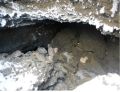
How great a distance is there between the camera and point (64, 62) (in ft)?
7.93

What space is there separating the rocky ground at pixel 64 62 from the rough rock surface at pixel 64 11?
30cm

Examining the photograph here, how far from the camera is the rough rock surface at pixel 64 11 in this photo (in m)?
1.91

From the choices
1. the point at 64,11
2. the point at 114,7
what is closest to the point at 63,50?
the point at 64,11

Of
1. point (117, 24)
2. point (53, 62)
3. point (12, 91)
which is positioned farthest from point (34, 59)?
point (117, 24)

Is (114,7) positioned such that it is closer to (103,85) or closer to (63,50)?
(103,85)

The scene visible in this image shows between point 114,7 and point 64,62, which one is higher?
point 114,7

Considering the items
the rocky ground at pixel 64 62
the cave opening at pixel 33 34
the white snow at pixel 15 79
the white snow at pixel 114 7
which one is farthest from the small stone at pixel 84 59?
the white snow at pixel 114 7

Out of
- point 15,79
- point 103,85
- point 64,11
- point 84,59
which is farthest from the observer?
point 84,59

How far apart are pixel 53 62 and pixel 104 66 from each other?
1.45 feet

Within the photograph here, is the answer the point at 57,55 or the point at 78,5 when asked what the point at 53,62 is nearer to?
the point at 57,55

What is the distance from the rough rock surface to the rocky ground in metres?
0.30

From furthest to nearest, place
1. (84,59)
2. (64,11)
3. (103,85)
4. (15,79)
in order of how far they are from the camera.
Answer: (84,59) < (15,79) < (64,11) < (103,85)

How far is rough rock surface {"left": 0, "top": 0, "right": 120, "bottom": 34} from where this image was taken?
6.25 feet

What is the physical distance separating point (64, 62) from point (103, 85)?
0.68m
